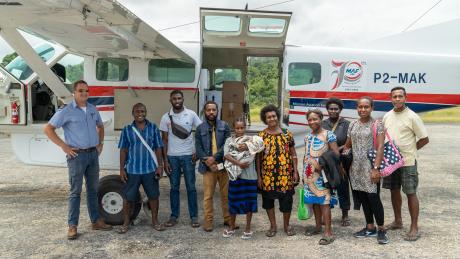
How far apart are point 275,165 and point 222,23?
2.85 metres

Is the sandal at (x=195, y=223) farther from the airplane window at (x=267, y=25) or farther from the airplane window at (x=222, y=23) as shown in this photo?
the airplane window at (x=267, y=25)

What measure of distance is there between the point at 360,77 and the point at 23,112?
5361 millimetres

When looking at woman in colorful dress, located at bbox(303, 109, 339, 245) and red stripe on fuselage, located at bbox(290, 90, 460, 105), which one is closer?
woman in colorful dress, located at bbox(303, 109, 339, 245)

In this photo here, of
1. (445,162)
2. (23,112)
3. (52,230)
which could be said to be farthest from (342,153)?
(445,162)

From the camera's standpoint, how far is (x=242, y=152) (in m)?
4.57

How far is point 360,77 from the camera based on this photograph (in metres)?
6.84

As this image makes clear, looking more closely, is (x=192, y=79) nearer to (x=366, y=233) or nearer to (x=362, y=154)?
(x=362, y=154)

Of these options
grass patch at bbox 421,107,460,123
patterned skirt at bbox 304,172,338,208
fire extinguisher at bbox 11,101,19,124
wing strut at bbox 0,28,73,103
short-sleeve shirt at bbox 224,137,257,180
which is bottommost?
patterned skirt at bbox 304,172,338,208

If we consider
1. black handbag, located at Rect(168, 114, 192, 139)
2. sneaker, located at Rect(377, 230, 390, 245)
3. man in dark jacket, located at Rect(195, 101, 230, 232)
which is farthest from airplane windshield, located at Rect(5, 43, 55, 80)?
sneaker, located at Rect(377, 230, 390, 245)

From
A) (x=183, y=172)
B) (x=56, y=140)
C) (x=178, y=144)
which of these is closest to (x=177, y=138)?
(x=178, y=144)

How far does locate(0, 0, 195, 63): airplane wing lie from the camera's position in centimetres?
364

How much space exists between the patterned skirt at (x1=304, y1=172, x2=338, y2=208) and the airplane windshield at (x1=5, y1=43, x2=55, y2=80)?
14.6 feet

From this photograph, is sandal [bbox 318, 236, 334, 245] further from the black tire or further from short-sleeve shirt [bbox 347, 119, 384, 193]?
the black tire

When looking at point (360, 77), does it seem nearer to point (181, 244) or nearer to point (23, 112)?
point (181, 244)
